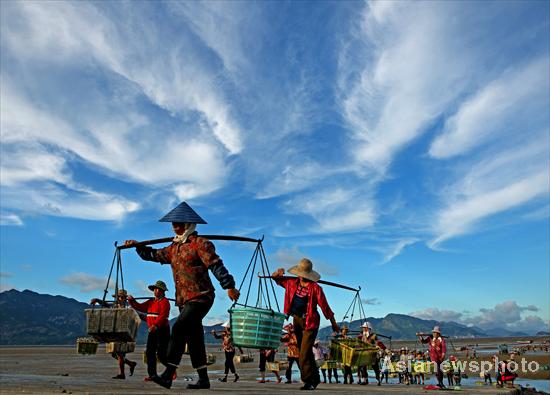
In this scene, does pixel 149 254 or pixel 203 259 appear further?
pixel 149 254

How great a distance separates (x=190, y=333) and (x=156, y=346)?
202cm

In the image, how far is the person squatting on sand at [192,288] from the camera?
23.2ft

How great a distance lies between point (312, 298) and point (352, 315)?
9.94 metres

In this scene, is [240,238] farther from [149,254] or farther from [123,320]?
[123,320]

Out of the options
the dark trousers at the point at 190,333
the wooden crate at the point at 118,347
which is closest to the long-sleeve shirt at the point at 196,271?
the dark trousers at the point at 190,333

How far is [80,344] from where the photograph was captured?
12.1m

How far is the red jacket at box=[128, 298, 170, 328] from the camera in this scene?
955 cm

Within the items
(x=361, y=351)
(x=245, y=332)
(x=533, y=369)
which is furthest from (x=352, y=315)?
(x=533, y=369)

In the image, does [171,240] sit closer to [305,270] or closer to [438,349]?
[305,270]

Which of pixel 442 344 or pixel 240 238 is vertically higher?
pixel 240 238

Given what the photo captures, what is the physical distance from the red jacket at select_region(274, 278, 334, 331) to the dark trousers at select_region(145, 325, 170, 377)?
2.31 m

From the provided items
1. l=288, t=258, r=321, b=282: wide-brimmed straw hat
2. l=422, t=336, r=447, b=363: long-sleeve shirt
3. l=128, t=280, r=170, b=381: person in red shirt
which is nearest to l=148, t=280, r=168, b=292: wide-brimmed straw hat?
l=128, t=280, r=170, b=381: person in red shirt

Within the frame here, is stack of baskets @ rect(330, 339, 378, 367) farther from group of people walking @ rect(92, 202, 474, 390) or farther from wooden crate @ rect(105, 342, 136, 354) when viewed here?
wooden crate @ rect(105, 342, 136, 354)

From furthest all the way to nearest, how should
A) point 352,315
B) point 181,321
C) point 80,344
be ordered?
point 352,315 < point 80,344 < point 181,321
